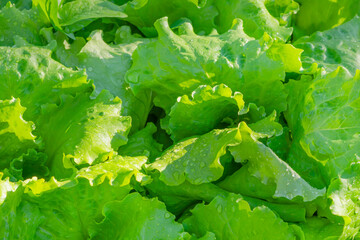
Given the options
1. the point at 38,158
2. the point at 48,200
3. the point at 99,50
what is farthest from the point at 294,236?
the point at 99,50

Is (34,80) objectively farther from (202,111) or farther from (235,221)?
(235,221)

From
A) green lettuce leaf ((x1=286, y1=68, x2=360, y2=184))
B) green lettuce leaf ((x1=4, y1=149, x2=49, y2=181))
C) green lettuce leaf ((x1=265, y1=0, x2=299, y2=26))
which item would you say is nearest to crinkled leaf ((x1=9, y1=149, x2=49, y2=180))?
green lettuce leaf ((x1=4, y1=149, x2=49, y2=181))

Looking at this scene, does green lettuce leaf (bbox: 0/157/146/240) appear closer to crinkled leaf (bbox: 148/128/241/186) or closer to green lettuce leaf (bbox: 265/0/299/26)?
crinkled leaf (bbox: 148/128/241/186)

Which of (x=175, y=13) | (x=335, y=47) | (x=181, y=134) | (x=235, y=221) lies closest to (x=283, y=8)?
(x=335, y=47)

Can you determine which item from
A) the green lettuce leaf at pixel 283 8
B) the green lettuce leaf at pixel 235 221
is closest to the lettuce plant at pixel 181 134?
the green lettuce leaf at pixel 235 221

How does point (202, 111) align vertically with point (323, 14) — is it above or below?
below

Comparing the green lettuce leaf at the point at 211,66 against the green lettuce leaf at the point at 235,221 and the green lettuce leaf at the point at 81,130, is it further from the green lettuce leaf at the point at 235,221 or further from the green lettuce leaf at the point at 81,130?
the green lettuce leaf at the point at 235,221

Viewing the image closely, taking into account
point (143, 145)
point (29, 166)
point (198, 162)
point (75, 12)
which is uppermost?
point (75, 12)

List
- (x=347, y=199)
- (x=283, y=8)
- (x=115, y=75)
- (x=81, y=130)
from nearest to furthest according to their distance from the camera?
(x=347, y=199), (x=81, y=130), (x=115, y=75), (x=283, y=8)
